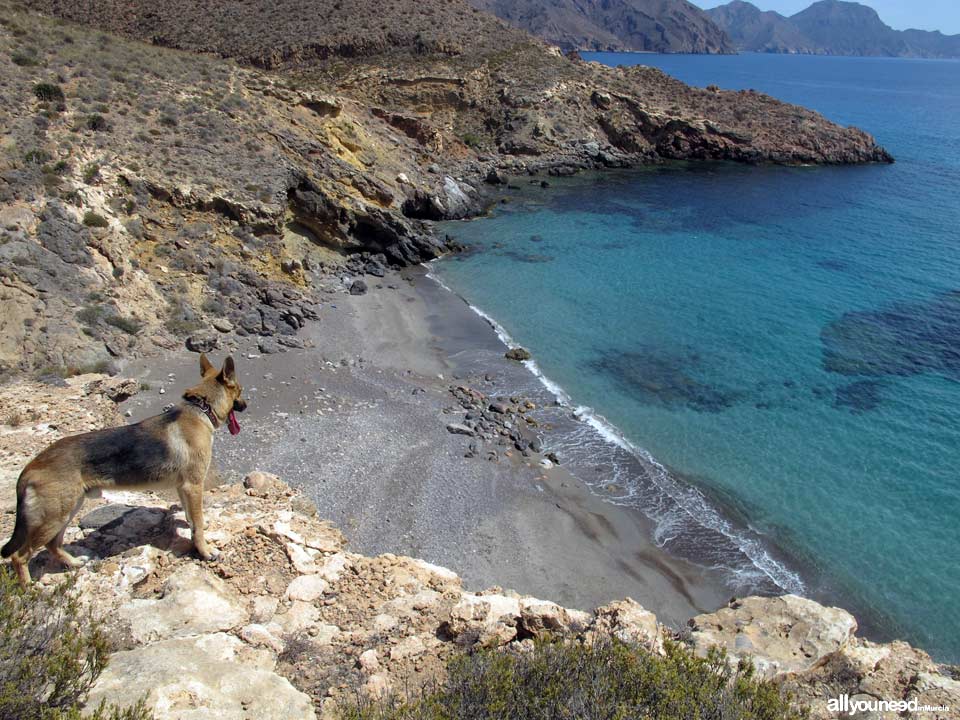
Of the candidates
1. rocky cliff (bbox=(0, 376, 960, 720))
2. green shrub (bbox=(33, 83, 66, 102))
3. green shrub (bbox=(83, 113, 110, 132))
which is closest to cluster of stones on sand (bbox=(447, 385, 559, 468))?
rocky cliff (bbox=(0, 376, 960, 720))

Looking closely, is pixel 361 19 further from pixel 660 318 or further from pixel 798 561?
pixel 798 561

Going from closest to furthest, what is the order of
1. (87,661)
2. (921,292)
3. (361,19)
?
(87,661) < (921,292) < (361,19)

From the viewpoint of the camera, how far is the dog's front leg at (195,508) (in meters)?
7.39

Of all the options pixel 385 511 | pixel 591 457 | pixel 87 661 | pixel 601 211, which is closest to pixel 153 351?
pixel 385 511

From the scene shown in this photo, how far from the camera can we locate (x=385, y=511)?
14555mm

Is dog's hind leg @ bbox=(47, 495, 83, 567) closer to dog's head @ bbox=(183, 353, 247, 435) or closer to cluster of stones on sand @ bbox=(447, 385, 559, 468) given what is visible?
dog's head @ bbox=(183, 353, 247, 435)

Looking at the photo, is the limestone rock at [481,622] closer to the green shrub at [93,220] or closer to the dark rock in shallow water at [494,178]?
the green shrub at [93,220]

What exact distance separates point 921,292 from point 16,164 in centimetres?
3785

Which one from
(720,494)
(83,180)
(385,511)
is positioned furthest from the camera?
(83,180)

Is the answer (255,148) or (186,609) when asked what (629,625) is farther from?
(255,148)

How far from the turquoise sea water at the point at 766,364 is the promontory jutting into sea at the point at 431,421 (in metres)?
0.15

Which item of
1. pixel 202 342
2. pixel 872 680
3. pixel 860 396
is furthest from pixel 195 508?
pixel 860 396

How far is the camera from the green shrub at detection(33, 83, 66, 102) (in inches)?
934

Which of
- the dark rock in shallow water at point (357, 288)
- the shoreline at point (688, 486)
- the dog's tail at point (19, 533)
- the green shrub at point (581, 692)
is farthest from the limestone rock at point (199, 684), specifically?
the dark rock in shallow water at point (357, 288)
